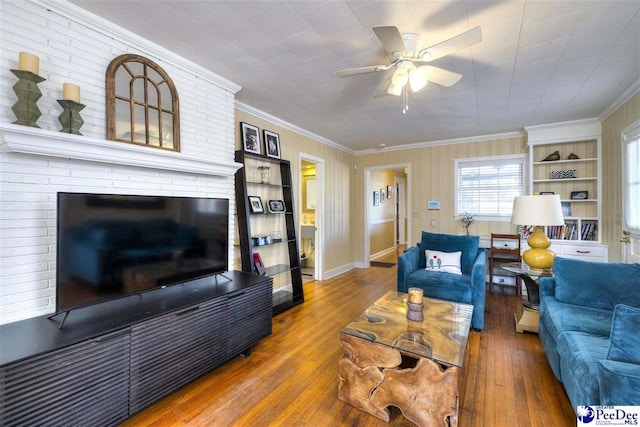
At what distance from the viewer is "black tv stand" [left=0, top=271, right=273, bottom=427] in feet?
4.28

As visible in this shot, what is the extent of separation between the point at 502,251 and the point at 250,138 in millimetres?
4209

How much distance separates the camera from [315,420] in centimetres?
171

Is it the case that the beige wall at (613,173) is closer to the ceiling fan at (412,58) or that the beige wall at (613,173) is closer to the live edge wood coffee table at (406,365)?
the ceiling fan at (412,58)

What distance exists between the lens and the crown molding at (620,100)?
2849mm

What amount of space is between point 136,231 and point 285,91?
207 centimetres

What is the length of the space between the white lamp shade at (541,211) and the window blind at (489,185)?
2.07 m

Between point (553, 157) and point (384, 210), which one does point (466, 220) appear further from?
point (384, 210)

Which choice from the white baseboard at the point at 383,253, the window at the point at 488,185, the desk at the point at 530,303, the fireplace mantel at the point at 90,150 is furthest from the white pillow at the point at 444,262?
the white baseboard at the point at 383,253

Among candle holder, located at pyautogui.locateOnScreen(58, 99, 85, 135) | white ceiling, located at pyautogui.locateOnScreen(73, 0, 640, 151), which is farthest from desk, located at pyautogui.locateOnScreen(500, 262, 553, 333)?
candle holder, located at pyautogui.locateOnScreen(58, 99, 85, 135)

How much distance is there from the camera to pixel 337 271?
18.0 ft

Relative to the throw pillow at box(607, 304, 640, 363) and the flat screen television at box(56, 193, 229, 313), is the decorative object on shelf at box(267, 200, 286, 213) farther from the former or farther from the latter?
the throw pillow at box(607, 304, 640, 363)

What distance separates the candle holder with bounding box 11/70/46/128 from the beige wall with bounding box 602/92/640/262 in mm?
5227

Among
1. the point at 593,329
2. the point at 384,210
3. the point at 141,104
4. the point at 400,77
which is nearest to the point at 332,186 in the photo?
the point at 384,210

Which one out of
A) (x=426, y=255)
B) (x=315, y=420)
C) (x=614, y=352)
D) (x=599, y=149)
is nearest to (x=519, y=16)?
(x=614, y=352)
